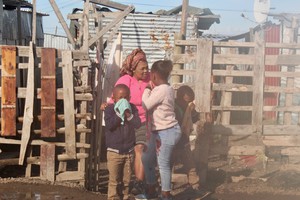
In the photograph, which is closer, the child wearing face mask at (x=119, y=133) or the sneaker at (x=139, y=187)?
the child wearing face mask at (x=119, y=133)

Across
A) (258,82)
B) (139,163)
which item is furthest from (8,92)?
(258,82)

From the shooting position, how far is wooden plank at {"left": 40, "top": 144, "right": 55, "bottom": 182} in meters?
6.35

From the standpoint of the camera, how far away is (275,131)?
8180 mm

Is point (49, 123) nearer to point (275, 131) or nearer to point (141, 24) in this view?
point (275, 131)

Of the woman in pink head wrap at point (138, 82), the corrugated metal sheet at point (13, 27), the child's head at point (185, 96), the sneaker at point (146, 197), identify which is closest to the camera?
the sneaker at point (146, 197)

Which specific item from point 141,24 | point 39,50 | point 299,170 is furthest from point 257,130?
point 141,24

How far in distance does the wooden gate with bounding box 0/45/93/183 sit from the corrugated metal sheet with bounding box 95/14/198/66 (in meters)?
11.9

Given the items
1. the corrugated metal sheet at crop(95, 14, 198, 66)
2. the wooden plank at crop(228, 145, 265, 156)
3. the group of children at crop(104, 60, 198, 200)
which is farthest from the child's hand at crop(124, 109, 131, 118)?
the corrugated metal sheet at crop(95, 14, 198, 66)

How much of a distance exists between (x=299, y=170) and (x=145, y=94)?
355 cm

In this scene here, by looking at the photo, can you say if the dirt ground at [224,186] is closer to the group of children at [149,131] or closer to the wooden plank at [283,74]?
the group of children at [149,131]

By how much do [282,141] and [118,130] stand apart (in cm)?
367

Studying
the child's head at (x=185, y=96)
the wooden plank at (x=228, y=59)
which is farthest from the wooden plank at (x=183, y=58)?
the child's head at (x=185, y=96)

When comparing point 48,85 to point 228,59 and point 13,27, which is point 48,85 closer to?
point 228,59

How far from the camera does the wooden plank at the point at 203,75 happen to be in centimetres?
796
